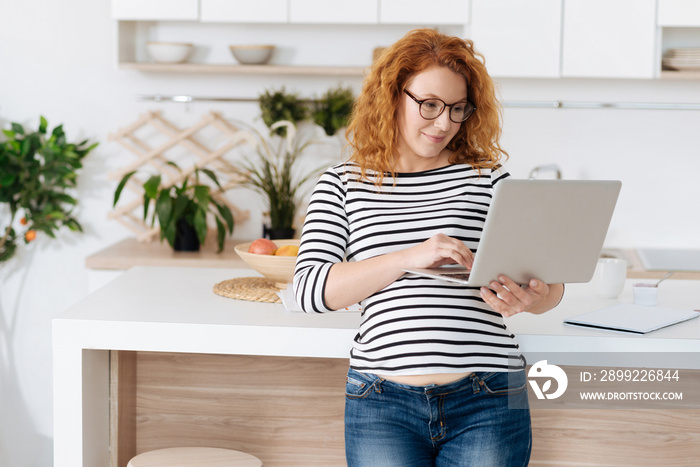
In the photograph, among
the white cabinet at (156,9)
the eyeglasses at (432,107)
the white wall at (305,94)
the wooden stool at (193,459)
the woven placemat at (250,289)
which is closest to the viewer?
the eyeglasses at (432,107)

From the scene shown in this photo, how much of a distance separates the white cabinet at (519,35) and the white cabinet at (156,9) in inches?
39.7

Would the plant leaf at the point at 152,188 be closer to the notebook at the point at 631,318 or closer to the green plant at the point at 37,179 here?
the green plant at the point at 37,179

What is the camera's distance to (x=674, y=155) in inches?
125

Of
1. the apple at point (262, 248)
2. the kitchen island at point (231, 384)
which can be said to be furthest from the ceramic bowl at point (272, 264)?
the kitchen island at point (231, 384)

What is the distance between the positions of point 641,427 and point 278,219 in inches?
61.1

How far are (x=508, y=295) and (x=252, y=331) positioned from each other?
0.56m

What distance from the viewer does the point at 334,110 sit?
9.97 feet

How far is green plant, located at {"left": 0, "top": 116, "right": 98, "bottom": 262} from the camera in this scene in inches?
121

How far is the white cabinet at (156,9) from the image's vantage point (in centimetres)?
288

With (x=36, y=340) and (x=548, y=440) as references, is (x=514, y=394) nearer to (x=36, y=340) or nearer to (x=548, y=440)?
(x=548, y=440)

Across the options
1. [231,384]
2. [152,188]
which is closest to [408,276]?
[231,384]

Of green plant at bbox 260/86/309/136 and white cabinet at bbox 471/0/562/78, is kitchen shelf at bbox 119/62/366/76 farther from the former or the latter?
white cabinet at bbox 471/0/562/78

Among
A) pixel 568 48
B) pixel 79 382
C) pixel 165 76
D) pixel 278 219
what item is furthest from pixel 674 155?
pixel 79 382

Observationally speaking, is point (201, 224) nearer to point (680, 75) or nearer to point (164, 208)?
point (164, 208)
